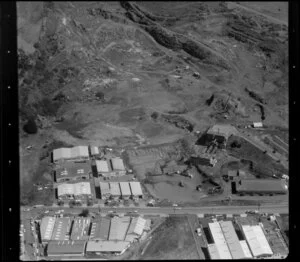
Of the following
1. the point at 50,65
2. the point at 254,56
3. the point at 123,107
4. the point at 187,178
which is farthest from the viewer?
the point at 254,56

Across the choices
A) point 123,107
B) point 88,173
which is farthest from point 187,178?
point 123,107

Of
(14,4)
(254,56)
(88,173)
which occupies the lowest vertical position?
(88,173)

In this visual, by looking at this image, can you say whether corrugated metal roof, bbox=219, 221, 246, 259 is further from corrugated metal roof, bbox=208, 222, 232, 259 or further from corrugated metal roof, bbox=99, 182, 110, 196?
corrugated metal roof, bbox=99, 182, 110, 196

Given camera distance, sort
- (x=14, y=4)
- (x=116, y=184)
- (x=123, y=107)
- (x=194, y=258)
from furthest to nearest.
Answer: (x=123, y=107)
(x=116, y=184)
(x=194, y=258)
(x=14, y=4)

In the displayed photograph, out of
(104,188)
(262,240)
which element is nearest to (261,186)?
(262,240)

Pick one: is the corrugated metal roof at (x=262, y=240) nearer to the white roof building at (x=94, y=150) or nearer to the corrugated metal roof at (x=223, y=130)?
the corrugated metal roof at (x=223, y=130)
